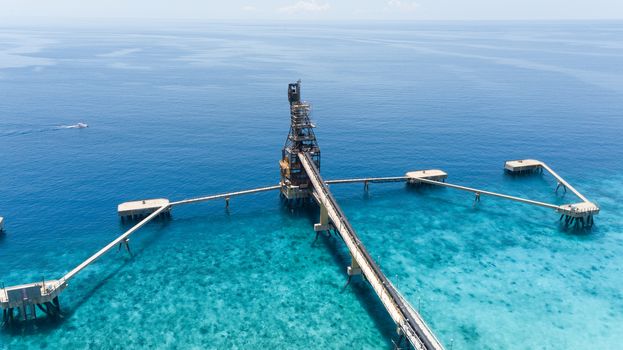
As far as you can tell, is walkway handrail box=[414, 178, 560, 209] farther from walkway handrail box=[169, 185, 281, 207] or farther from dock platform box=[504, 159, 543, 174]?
walkway handrail box=[169, 185, 281, 207]

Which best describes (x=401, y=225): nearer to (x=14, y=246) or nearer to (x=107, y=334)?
(x=107, y=334)

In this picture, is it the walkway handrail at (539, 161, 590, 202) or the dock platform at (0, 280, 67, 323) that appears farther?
the walkway handrail at (539, 161, 590, 202)

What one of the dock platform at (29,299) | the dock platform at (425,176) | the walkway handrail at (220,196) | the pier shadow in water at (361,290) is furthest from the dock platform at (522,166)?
the dock platform at (29,299)

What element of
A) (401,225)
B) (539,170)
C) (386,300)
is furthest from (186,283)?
(539,170)

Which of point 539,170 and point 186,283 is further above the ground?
point 539,170

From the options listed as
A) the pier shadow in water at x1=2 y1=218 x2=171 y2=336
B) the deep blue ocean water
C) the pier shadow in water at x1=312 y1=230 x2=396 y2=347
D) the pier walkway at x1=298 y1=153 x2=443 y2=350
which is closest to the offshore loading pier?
the pier walkway at x1=298 y1=153 x2=443 y2=350

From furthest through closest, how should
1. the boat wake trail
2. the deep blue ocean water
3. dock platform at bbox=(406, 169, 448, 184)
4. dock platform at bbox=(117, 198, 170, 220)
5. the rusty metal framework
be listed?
the boat wake trail → dock platform at bbox=(406, 169, 448, 184) → the rusty metal framework → dock platform at bbox=(117, 198, 170, 220) → the deep blue ocean water

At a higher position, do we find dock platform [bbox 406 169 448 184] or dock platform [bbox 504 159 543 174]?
dock platform [bbox 504 159 543 174]
